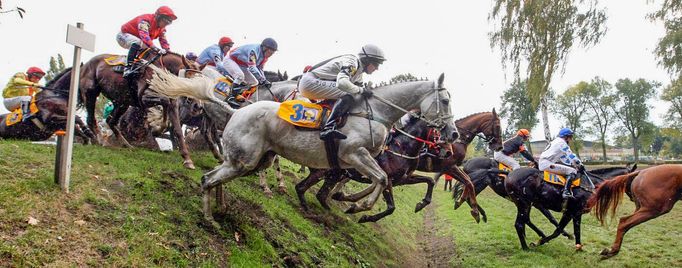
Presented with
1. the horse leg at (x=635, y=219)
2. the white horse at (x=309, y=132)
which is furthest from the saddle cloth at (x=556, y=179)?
the white horse at (x=309, y=132)

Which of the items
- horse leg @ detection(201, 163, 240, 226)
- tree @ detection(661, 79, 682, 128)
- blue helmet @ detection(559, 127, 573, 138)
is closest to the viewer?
horse leg @ detection(201, 163, 240, 226)

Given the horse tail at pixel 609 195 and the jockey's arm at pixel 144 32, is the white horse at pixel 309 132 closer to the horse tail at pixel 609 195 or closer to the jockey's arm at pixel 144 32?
the jockey's arm at pixel 144 32

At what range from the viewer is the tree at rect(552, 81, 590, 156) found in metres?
63.2

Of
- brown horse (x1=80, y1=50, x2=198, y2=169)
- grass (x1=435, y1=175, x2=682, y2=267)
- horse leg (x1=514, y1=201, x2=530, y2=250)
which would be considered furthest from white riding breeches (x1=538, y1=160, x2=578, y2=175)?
brown horse (x1=80, y1=50, x2=198, y2=169)

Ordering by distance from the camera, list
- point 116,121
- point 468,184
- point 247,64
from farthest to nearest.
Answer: point 468,184
point 116,121
point 247,64

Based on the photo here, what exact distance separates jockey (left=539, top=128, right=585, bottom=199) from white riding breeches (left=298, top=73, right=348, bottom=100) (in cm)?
553

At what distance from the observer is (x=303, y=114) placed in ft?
20.5

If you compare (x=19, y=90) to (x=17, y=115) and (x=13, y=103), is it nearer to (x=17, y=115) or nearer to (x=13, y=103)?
(x=13, y=103)

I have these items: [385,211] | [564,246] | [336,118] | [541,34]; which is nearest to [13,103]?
[336,118]

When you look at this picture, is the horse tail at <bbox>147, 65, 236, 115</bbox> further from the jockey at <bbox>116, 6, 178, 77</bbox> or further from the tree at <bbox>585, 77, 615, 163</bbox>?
the tree at <bbox>585, 77, 615, 163</bbox>

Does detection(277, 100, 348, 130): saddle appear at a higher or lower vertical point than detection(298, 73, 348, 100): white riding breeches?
lower

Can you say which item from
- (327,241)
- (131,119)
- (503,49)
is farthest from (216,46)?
(503,49)

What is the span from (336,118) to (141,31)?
166 inches

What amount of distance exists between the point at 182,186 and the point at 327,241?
2.39 meters
